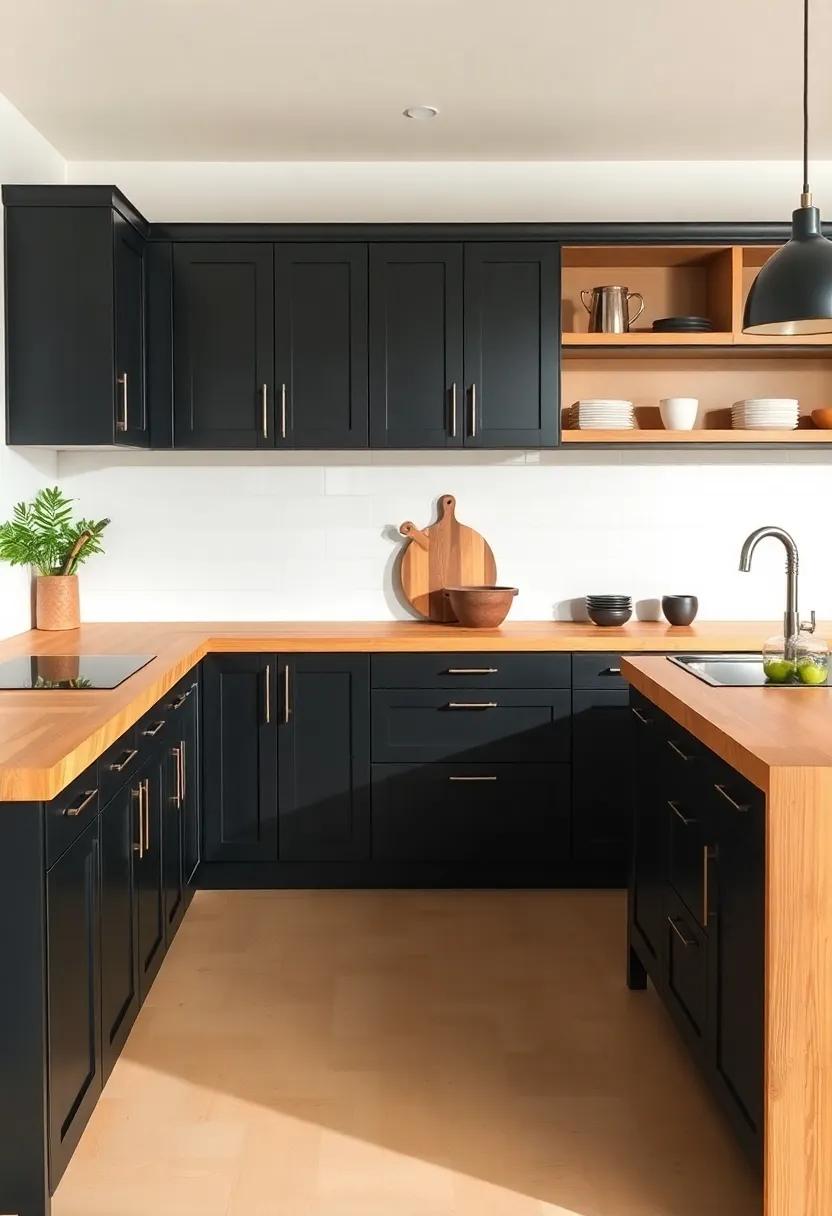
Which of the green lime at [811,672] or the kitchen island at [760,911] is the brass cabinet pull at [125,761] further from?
the green lime at [811,672]

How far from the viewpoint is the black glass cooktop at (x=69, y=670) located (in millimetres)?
3090

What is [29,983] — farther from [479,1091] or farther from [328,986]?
[328,986]

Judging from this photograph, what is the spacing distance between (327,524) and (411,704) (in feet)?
3.12

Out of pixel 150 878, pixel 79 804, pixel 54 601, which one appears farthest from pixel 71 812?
pixel 54 601

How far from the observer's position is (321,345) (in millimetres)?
4355

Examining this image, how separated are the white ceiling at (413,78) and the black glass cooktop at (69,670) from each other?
6.19 ft

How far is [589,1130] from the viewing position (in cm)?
258

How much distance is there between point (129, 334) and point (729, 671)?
96.1 inches

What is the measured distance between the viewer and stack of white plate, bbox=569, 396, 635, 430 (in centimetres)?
438

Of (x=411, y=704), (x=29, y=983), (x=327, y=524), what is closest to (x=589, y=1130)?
(x=29, y=983)

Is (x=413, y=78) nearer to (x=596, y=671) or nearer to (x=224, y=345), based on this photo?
(x=224, y=345)

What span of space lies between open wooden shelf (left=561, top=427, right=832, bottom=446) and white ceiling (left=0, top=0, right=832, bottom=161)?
1.12 m

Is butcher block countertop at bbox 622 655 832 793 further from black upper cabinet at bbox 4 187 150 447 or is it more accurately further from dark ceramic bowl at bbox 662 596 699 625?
black upper cabinet at bbox 4 187 150 447

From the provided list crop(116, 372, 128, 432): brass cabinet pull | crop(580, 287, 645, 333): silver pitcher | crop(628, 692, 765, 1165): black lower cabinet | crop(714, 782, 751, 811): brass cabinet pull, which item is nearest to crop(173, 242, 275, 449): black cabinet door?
crop(116, 372, 128, 432): brass cabinet pull
